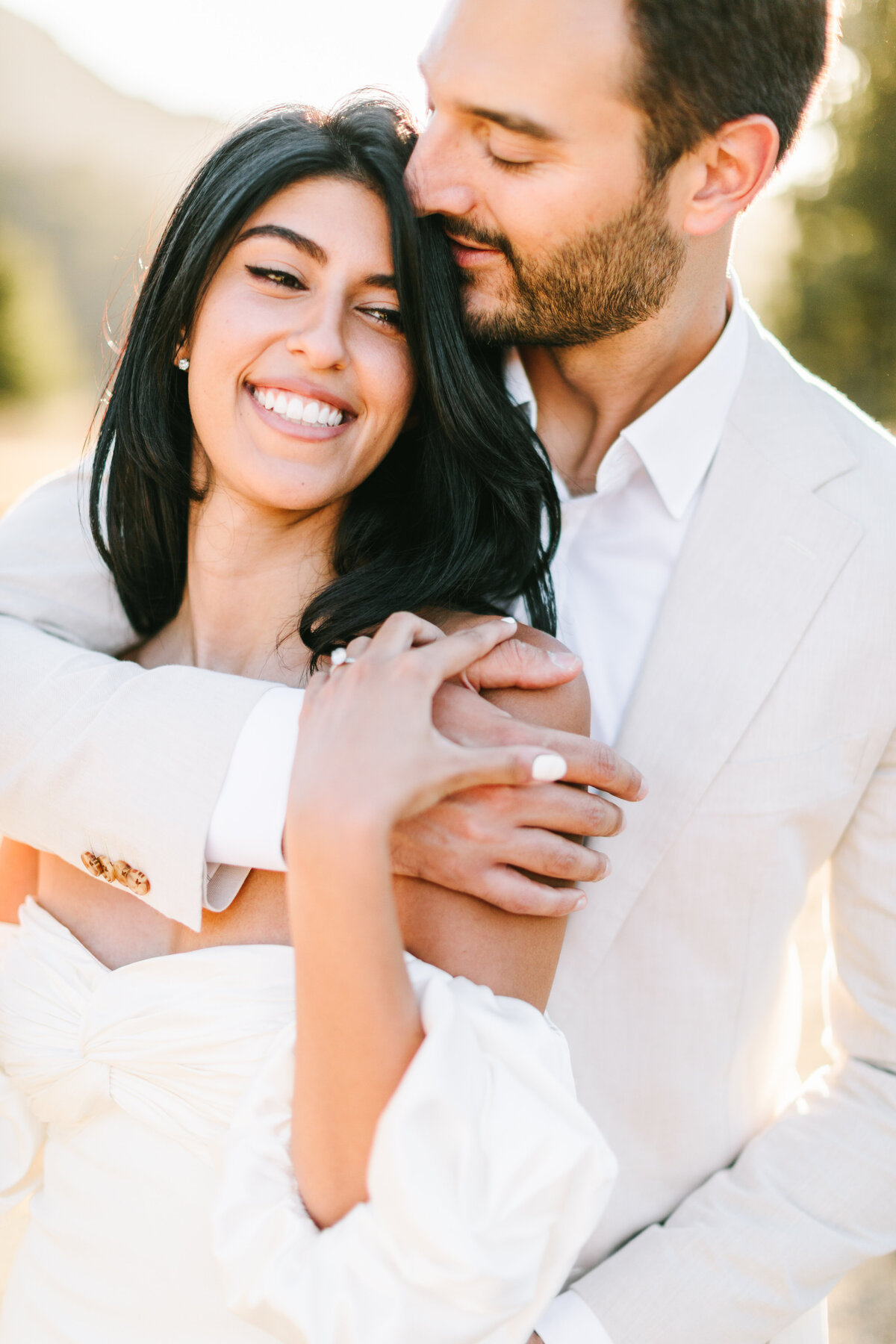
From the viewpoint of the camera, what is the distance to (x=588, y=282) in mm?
1829

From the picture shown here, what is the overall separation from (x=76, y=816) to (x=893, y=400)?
15.1 metres

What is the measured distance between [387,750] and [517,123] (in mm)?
1144

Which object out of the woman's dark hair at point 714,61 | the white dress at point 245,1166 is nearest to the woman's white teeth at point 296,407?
the woman's dark hair at point 714,61

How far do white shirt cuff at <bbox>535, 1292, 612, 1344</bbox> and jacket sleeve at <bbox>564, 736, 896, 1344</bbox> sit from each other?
0.01 m

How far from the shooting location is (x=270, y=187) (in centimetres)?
171

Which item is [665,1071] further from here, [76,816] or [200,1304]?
[76,816]

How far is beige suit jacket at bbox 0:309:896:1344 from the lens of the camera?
171 cm

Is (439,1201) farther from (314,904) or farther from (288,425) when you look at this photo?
(288,425)

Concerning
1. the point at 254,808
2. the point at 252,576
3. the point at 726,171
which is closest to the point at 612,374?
the point at 726,171

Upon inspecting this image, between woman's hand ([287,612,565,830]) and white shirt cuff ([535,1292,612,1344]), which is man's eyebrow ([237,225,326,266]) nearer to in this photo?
woman's hand ([287,612,565,830])

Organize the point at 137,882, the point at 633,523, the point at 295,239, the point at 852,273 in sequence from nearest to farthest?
the point at 137,882 → the point at 295,239 → the point at 633,523 → the point at 852,273

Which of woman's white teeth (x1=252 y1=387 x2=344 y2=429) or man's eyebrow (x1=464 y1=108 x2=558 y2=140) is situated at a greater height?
man's eyebrow (x1=464 y1=108 x2=558 y2=140)

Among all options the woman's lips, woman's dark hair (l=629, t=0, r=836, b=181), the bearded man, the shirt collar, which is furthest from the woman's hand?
woman's dark hair (l=629, t=0, r=836, b=181)

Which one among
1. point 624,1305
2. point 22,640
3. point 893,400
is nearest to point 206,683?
point 22,640
